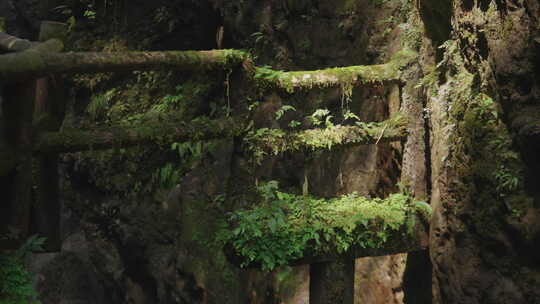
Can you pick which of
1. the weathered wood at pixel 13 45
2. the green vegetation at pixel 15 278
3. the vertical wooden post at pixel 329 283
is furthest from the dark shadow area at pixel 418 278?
the weathered wood at pixel 13 45

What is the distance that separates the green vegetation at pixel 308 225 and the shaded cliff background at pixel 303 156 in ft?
0.82

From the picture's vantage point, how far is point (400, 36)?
657cm

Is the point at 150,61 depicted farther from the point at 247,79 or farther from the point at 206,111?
the point at 206,111

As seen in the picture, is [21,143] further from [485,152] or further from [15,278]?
[485,152]

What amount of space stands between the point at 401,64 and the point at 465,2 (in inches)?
43.4

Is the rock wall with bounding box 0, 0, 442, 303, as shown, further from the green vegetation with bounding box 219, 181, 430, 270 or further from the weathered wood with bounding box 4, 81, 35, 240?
the weathered wood with bounding box 4, 81, 35, 240

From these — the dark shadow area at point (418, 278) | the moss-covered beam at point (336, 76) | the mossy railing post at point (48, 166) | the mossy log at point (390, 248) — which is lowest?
the dark shadow area at point (418, 278)

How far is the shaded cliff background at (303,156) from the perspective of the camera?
14.9 ft

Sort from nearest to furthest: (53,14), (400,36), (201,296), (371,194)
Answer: (400,36) → (371,194) → (201,296) → (53,14)

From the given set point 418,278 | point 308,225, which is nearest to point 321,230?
point 308,225

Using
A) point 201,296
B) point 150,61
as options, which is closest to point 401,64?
point 150,61

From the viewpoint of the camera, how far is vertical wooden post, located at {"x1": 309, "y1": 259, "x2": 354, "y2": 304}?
5363 millimetres

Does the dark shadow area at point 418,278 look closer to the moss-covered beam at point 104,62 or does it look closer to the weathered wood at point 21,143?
the moss-covered beam at point 104,62

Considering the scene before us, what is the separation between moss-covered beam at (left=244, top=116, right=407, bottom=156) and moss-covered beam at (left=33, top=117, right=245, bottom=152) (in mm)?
266
